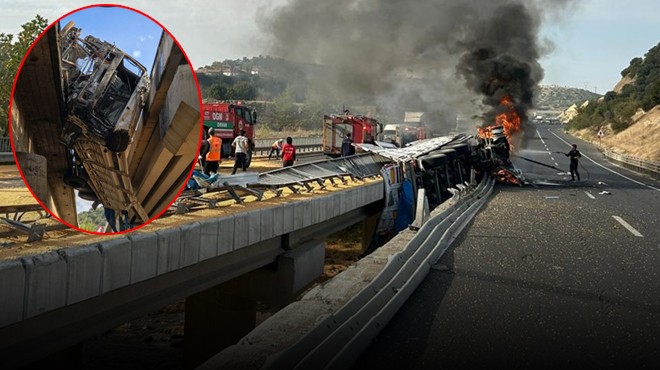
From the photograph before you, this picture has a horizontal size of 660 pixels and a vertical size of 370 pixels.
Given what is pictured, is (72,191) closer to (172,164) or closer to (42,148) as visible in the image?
(42,148)

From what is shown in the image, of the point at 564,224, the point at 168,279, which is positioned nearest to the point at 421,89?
the point at 564,224

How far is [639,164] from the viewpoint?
40.0 meters

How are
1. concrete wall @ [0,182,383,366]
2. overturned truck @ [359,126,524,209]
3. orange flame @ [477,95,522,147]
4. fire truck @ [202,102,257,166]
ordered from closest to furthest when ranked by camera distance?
concrete wall @ [0,182,383,366] → overturned truck @ [359,126,524,209] → fire truck @ [202,102,257,166] → orange flame @ [477,95,522,147]

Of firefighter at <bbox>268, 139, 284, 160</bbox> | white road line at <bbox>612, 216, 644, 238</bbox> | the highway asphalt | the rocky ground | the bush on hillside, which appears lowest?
the rocky ground

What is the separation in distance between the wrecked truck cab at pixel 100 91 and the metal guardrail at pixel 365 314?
2262mm

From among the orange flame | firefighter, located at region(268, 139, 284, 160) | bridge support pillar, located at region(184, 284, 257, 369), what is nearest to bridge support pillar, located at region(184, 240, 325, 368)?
bridge support pillar, located at region(184, 284, 257, 369)

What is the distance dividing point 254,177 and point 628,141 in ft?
219

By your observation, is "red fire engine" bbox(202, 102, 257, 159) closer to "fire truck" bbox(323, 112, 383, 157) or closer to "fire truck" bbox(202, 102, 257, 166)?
"fire truck" bbox(202, 102, 257, 166)

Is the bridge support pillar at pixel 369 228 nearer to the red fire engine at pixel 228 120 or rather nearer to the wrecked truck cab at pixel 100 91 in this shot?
the red fire engine at pixel 228 120

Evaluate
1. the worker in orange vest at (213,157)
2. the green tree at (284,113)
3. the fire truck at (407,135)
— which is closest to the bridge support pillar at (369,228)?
the worker in orange vest at (213,157)

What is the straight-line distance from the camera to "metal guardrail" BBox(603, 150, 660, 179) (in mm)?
35475

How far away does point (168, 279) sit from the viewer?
7832 mm

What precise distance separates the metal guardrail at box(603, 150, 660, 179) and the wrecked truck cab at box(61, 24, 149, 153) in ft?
121

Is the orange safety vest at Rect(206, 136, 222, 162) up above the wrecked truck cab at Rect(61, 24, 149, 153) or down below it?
below
